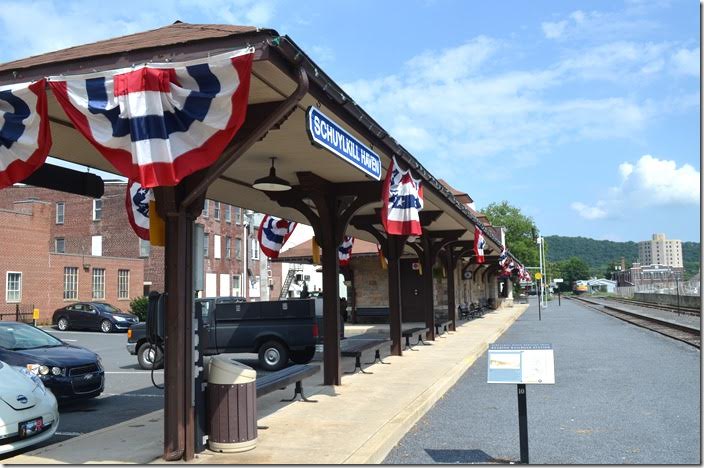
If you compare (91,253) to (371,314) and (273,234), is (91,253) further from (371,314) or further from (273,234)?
(273,234)

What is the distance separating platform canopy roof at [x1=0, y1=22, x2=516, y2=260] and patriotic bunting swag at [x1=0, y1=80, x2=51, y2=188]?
17 centimetres

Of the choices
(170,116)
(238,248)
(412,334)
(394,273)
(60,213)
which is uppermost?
(60,213)

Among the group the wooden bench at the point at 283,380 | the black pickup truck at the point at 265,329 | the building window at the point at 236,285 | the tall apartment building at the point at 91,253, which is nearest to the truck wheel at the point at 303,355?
the black pickup truck at the point at 265,329

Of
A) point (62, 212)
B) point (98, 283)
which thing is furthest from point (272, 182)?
point (62, 212)

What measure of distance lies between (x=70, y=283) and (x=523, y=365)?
37.2m

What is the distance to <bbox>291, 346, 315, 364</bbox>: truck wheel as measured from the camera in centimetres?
1461

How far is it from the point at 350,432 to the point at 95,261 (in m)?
36.6

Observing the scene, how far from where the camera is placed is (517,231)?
107188 millimetres

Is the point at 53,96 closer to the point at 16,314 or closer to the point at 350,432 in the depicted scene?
the point at 350,432

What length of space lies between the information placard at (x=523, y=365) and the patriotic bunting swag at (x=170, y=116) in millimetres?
3320

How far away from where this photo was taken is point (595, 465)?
629cm

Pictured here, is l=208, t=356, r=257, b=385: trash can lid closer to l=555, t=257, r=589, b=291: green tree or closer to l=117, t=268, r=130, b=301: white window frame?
l=117, t=268, r=130, b=301: white window frame

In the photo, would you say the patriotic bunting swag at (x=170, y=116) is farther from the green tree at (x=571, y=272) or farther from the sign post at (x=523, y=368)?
the green tree at (x=571, y=272)

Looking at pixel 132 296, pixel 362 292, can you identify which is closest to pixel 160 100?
pixel 362 292
